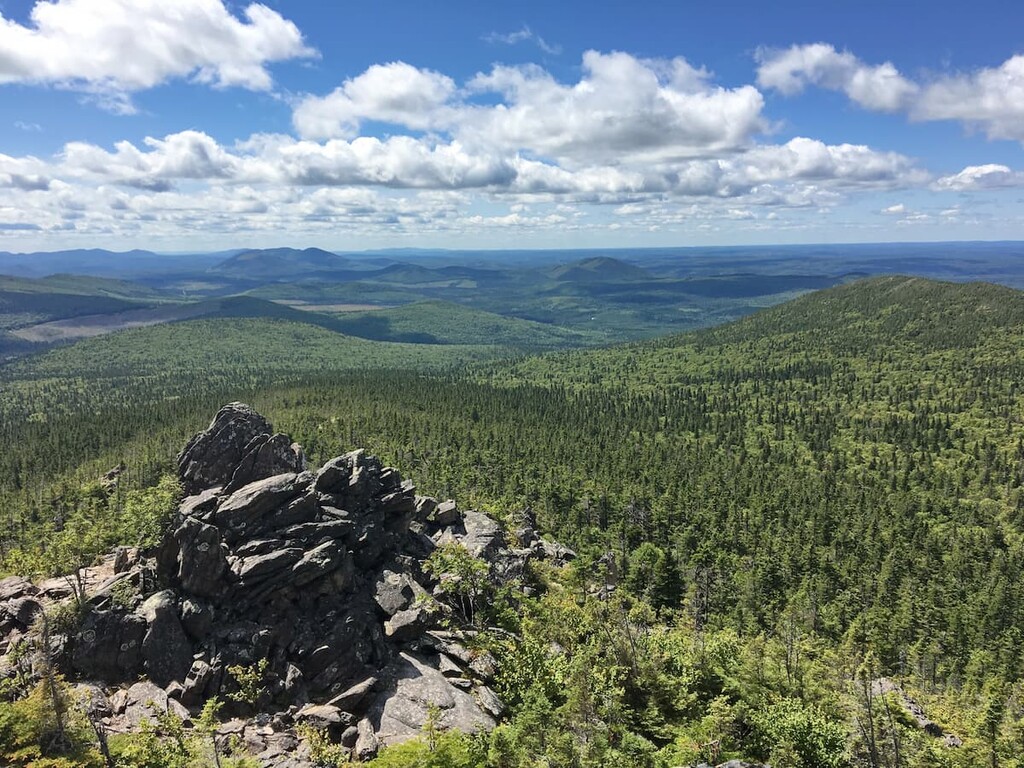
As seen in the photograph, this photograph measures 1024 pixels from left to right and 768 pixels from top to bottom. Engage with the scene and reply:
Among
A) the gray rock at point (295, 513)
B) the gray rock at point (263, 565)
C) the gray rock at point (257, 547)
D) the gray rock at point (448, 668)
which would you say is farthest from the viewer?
the gray rock at point (295, 513)

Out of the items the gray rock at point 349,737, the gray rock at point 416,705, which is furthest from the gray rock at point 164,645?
the gray rock at point 416,705

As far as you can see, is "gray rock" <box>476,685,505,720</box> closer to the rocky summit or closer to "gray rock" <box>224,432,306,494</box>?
the rocky summit

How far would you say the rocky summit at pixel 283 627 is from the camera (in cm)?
5788

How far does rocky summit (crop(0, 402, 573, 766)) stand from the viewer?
57875mm

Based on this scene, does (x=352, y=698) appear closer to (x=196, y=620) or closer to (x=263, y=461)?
(x=196, y=620)

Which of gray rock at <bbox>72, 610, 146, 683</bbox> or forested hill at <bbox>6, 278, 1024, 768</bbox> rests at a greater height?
gray rock at <bbox>72, 610, 146, 683</bbox>

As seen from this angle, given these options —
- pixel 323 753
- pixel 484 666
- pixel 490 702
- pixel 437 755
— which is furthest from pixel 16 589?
pixel 490 702

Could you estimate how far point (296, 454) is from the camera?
95.9 m

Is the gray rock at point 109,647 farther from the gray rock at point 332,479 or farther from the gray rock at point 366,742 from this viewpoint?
the gray rock at point 332,479

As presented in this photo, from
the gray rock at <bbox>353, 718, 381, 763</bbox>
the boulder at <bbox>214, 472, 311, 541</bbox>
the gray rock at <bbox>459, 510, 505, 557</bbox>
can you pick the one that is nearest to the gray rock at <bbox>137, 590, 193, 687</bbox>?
the boulder at <bbox>214, 472, 311, 541</bbox>

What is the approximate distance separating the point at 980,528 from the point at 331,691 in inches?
7510

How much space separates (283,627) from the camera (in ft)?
214

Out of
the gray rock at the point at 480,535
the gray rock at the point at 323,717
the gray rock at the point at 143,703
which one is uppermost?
the gray rock at the point at 143,703

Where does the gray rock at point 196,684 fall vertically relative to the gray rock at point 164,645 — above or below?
below
